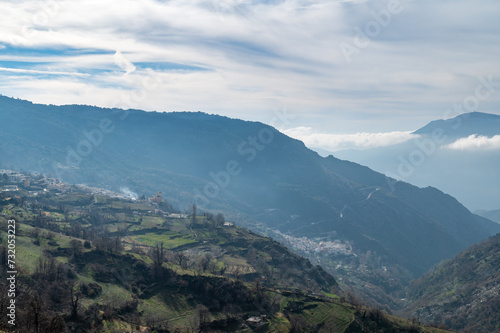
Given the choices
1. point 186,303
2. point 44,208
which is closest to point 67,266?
point 186,303

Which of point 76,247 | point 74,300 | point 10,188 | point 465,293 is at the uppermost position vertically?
point 10,188

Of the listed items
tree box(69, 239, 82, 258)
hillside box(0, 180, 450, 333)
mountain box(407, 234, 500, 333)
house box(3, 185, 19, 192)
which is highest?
house box(3, 185, 19, 192)

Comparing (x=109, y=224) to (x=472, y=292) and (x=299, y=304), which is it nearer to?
(x=299, y=304)

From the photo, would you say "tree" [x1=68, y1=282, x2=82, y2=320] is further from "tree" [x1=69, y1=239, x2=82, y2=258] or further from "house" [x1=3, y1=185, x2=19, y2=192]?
"house" [x1=3, y1=185, x2=19, y2=192]

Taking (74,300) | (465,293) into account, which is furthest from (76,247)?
(465,293)

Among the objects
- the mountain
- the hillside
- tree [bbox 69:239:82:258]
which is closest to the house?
the hillside

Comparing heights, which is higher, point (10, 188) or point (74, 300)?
point (10, 188)

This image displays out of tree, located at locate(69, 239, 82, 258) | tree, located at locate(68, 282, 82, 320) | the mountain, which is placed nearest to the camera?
tree, located at locate(68, 282, 82, 320)

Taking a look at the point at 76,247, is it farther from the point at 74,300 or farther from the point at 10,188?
the point at 10,188

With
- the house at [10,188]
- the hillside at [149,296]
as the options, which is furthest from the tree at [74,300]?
the house at [10,188]

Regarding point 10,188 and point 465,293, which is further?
point 10,188
